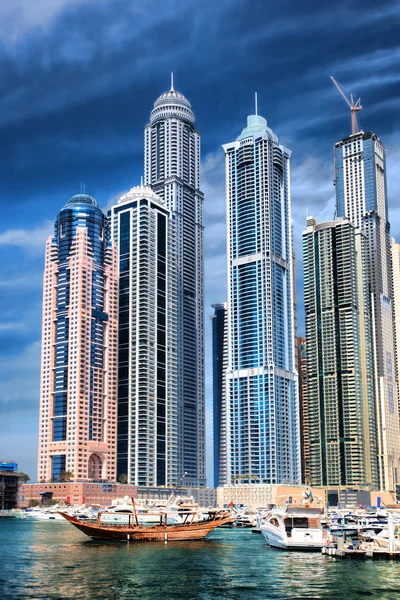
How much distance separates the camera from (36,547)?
145500 millimetres

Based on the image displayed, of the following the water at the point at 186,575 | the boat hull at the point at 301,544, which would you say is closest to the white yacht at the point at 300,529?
the boat hull at the point at 301,544

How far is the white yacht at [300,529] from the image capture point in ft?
404

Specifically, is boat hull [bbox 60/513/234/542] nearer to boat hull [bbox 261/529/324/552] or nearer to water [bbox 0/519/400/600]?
water [bbox 0/519/400/600]

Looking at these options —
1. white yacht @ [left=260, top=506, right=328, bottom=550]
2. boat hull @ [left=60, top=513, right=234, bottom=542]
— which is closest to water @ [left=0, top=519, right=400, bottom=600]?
white yacht @ [left=260, top=506, right=328, bottom=550]

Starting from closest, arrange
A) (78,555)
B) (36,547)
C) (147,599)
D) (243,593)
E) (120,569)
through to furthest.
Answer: (147,599) → (243,593) → (120,569) → (78,555) → (36,547)

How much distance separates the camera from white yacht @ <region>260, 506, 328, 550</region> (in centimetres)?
Answer: 12306

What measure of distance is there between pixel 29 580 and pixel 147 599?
2068 centimetres

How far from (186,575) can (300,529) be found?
3459 cm

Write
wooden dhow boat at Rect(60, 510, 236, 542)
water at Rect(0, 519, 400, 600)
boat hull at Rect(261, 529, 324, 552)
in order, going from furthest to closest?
wooden dhow boat at Rect(60, 510, 236, 542)
boat hull at Rect(261, 529, 324, 552)
water at Rect(0, 519, 400, 600)

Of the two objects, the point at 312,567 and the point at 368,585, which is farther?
the point at 312,567

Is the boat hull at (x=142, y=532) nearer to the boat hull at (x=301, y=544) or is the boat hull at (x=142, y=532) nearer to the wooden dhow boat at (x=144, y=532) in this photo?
the wooden dhow boat at (x=144, y=532)

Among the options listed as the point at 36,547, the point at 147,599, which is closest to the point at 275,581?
the point at 147,599

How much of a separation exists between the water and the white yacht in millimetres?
2533

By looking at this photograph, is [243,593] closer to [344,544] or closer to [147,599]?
[147,599]
